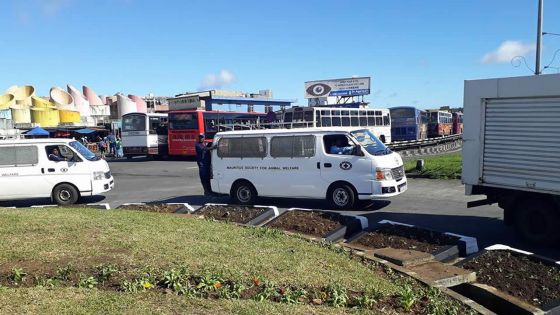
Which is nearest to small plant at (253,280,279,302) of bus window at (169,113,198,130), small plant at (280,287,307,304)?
small plant at (280,287,307,304)

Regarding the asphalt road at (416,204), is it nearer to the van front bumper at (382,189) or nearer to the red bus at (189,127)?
the van front bumper at (382,189)

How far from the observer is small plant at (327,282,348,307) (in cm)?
426

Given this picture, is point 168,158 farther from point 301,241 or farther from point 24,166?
point 301,241

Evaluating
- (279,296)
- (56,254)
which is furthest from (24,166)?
(279,296)

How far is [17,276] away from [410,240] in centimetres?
502

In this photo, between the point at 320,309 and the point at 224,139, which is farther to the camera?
the point at 224,139

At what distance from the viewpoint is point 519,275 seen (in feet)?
17.4

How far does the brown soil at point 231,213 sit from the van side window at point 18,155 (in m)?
6.03

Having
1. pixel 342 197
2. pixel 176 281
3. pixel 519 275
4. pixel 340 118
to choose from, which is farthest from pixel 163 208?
pixel 340 118

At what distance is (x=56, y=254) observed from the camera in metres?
5.50

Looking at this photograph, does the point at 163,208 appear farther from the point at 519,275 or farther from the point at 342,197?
the point at 519,275

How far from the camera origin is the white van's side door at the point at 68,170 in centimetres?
1288

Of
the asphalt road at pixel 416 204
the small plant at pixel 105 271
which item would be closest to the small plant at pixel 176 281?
the small plant at pixel 105 271

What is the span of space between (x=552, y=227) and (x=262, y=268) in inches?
203
